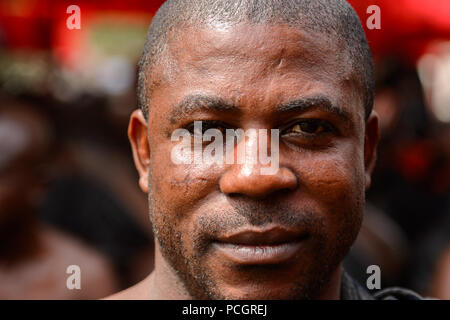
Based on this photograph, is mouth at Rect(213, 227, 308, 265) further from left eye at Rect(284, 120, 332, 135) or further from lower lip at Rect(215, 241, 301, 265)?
left eye at Rect(284, 120, 332, 135)

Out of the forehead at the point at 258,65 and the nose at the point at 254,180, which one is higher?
the forehead at the point at 258,65

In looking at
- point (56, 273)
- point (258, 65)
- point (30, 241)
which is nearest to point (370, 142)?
point (258, 65)

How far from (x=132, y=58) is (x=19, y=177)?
136 inches

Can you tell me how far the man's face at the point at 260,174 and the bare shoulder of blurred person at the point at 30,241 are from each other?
2.75 metres

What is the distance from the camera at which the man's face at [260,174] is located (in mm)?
2207

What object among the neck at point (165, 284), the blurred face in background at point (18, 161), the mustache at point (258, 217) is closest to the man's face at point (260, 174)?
the mustache at point (258, 217)

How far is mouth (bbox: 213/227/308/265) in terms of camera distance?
220 centimetres

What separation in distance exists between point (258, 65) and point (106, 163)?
5035 millimetres

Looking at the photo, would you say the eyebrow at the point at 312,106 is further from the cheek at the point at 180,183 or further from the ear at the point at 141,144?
the ear at the point at 141,144

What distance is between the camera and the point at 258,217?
86.3 inches

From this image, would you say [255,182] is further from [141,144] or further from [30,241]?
[30,241]

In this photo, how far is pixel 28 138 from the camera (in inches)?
203

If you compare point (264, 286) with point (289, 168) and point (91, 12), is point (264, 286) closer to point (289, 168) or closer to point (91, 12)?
point (289, 168)
